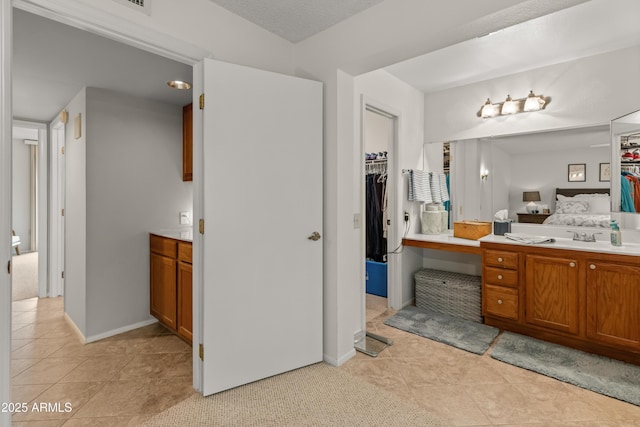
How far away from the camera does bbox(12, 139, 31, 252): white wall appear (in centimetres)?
638

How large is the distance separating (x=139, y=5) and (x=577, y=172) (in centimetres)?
355

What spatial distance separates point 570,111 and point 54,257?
5.84m

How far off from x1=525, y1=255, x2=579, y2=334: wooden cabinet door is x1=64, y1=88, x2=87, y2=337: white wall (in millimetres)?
3779

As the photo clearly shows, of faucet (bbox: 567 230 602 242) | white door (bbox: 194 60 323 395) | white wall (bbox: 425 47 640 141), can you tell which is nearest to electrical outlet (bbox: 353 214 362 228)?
white door (bbox: 194 60 323 395)

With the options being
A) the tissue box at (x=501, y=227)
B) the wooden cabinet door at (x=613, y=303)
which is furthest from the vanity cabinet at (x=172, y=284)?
the wooden cabinet door at (x=613, y=303)

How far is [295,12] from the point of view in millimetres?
2090

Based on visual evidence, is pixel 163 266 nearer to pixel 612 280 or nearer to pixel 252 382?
pixel 252 382

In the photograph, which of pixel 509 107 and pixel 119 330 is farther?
pixel 509 107

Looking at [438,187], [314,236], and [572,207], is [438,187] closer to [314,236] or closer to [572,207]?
[572,207]

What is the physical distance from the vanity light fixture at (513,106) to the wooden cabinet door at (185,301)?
3.23 metres

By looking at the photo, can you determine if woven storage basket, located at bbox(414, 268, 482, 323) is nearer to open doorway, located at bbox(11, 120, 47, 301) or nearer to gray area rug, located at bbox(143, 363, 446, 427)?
gray area rug, located at bbox(143, 363, 446, 427)

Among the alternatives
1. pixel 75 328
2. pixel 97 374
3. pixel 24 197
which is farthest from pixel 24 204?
pixel 97 374

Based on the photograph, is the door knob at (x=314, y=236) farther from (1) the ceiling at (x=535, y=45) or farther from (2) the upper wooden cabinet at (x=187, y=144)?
(1) the ceiling at (x=535, y=45)

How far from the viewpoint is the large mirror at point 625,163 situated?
2.54 m
